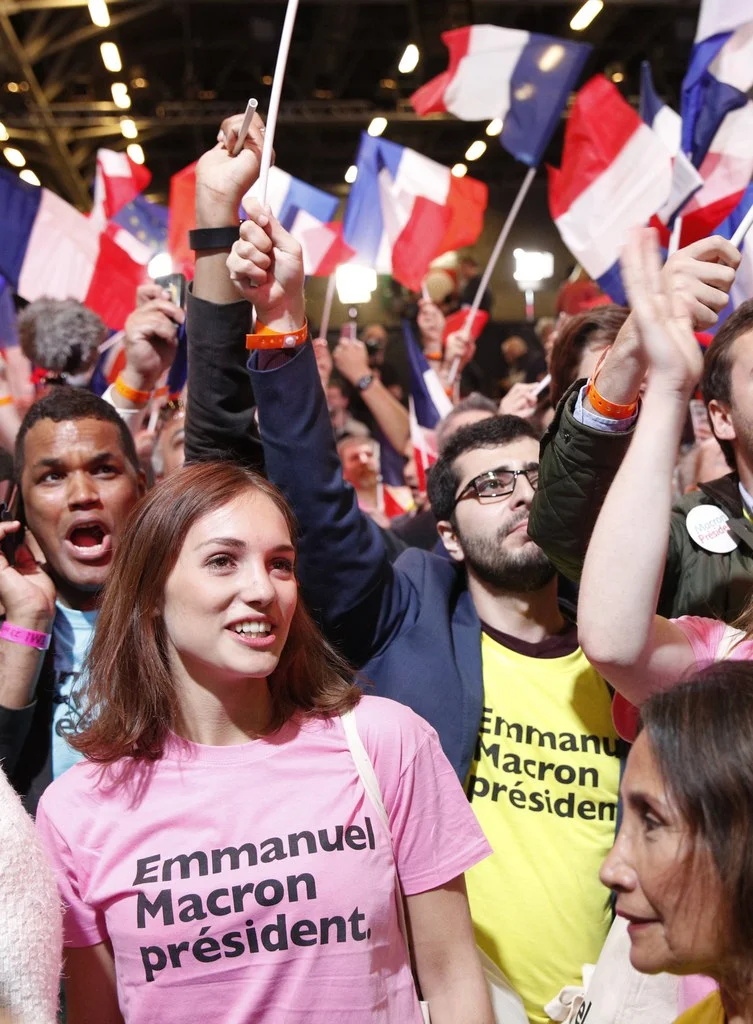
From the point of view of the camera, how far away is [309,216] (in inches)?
197

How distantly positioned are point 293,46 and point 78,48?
2.60m

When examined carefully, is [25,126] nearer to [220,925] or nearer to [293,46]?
[293,46]

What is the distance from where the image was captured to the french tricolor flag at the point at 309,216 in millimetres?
4782

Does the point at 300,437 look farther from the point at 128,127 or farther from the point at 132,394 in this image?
the point at 128,127

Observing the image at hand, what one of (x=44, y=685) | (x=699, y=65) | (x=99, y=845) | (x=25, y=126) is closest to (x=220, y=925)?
(x=99, y=845)

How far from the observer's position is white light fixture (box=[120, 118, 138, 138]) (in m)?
13.4

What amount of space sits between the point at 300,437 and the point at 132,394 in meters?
1.16

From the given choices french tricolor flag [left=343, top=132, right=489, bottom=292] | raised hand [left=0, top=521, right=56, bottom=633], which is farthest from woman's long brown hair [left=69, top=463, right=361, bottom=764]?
french tricolor flag [left=343, top=132, right=489, bottom=292]

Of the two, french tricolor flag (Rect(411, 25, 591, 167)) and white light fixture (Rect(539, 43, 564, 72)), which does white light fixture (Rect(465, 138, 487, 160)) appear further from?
white light fixture (Rect(539, 43, 564, 72))

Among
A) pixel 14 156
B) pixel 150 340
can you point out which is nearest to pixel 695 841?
pixel 150 340

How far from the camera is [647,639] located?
5.09 ft

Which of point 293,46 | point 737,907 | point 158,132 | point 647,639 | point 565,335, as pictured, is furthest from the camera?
point 158,132

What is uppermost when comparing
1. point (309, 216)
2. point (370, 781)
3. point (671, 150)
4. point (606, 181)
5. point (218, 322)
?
point (309, 216)

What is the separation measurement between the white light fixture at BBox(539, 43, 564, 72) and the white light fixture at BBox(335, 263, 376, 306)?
53.0 inches
